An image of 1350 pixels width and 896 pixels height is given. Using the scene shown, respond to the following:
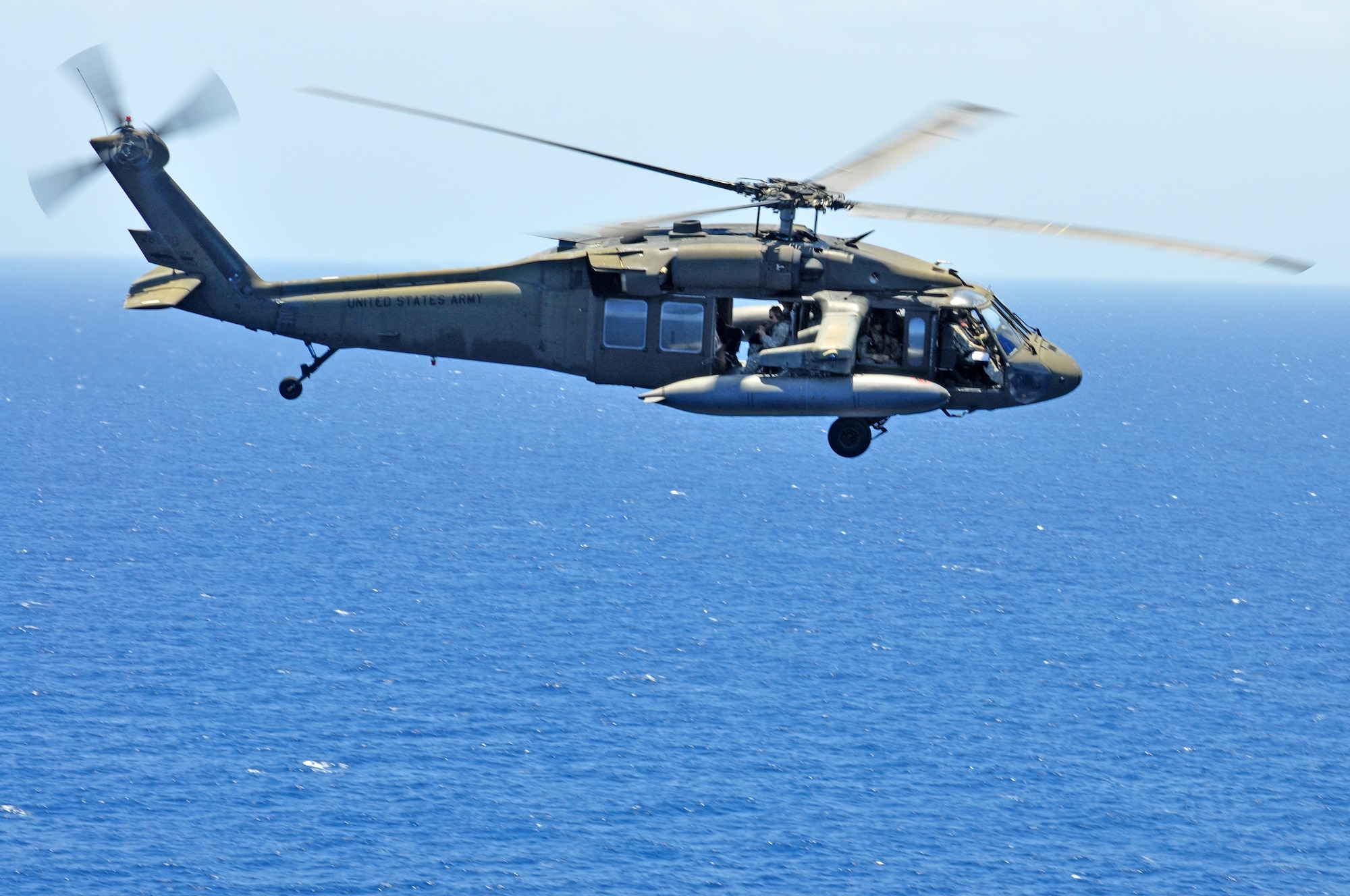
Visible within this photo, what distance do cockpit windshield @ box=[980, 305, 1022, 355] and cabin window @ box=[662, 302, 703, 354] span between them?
7.01 meters

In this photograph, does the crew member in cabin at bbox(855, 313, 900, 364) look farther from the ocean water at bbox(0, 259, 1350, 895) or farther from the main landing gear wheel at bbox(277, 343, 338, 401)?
the ocean water at bbox(0, 259, 1350, 895)

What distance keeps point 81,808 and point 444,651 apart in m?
42.4

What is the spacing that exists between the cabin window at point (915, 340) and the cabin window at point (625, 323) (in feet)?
21.3

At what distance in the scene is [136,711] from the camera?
146 meters

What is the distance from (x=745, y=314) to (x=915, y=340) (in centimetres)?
485

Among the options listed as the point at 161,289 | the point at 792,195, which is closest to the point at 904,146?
the point at 792,195

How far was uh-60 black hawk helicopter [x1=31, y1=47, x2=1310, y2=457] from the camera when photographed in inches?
1271

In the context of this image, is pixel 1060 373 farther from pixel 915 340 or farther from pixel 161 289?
pixel 161 289

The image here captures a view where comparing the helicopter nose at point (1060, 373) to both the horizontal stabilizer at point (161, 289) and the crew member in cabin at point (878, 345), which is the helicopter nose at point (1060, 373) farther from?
the horizontal stabilizer at point (161, 289)

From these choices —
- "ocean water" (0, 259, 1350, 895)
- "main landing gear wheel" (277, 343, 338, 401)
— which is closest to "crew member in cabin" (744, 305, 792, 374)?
"main landing gear wheel" (277, 343, 338, 401)

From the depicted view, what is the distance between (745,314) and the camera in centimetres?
3672

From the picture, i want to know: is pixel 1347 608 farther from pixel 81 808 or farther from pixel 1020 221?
pixel 1020 221

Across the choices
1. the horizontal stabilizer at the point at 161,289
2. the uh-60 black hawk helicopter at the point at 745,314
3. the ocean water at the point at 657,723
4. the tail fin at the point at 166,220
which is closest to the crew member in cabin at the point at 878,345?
the uh-60 black hawk helicopter at the point at 745,314

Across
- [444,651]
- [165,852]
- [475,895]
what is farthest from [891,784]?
[165,852]
